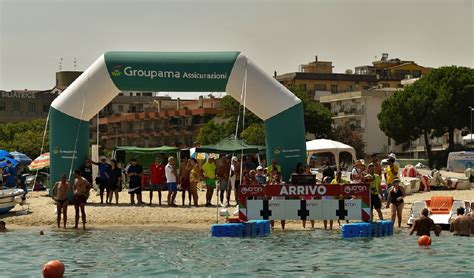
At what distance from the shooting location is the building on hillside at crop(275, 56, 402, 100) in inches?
4432

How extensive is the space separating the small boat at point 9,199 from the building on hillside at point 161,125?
72.4m

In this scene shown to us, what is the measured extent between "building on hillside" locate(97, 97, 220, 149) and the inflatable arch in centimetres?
7196

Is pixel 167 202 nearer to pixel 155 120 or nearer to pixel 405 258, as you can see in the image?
pixel 405 258

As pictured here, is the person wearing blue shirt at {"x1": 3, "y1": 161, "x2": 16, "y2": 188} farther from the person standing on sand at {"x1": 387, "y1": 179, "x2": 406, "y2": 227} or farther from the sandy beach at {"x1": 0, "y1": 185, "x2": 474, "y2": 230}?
the person standing on sand at {"x1": 387, "y1": 179, "x2": 406, "y2": 227}

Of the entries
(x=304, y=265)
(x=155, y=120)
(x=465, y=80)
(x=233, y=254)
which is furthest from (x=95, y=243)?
(x=155, y=120)

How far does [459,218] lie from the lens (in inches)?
908

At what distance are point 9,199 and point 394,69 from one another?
100313 millimetres

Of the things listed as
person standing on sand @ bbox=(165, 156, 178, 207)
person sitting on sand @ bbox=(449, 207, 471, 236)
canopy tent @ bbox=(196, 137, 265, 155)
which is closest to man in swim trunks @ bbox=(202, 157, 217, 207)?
person standing on sand @ bbox=(165, 156, 178, 207)

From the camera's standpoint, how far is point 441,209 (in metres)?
25.7

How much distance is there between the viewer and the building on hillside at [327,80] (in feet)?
369

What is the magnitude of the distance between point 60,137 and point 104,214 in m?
3.10

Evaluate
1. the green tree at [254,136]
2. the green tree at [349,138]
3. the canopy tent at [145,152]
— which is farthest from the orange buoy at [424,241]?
the green tree at [349,138]

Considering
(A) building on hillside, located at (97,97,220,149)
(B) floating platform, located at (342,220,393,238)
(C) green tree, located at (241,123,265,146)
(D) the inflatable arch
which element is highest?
(A) building on hillside, located at (97,97,220,149)

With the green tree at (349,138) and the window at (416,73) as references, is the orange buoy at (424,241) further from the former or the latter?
the window at (416,73)
